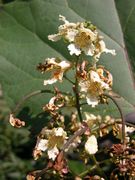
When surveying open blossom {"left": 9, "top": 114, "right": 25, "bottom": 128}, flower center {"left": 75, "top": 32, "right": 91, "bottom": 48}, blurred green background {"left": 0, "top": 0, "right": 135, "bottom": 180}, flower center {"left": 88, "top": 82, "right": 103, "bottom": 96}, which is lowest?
open blossom {"left": 9, "top": 114, "right": 25, "bottom": 128}

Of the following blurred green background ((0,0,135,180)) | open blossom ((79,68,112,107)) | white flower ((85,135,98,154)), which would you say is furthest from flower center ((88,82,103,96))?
blurred green background ((0,0,135,180))

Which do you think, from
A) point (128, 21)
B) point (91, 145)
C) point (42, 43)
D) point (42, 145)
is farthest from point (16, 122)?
point (128, 21)

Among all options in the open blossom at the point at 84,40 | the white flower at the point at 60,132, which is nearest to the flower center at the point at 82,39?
the open blossom at the point at 84,40

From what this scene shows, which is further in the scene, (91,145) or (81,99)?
(81,99)

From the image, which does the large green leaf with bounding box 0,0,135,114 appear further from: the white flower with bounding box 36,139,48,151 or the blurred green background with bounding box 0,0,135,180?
the white flower with bounding box 36,139,48,151

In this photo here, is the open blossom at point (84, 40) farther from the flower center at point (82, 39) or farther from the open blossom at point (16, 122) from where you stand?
the open blossom at point (16, 122)

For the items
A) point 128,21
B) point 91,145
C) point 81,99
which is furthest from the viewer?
point 128,21

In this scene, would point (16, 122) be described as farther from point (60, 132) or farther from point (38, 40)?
point (38, 40)
